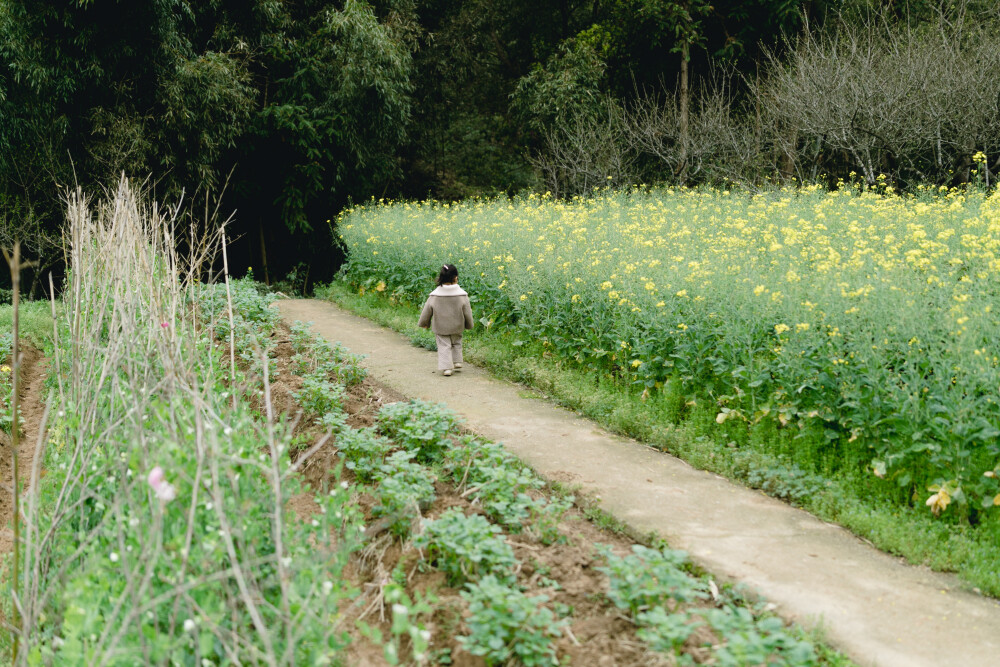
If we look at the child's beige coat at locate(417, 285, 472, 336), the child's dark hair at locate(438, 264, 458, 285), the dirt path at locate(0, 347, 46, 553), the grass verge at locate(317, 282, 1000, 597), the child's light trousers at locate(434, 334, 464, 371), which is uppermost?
the child's dark hair at locate(438, 264, 458, 285)

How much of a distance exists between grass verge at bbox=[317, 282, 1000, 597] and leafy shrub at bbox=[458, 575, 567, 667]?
2144mm

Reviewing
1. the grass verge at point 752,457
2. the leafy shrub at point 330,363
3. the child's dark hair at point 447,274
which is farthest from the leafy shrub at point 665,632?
the child's dark hair at point 447,274

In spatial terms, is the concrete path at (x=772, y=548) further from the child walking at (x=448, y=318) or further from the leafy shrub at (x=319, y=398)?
the child walking at (x=448, y=318)

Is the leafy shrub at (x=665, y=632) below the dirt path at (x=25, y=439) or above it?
above

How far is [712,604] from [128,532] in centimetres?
243

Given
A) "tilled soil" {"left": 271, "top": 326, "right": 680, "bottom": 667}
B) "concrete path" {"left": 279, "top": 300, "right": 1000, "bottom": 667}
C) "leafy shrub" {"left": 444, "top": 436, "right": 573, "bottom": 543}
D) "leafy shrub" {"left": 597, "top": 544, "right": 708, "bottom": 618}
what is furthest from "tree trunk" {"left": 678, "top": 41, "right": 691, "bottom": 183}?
"leafy shrub" {"left": 597, "top": 544, "right": 708, "bottom": 618}

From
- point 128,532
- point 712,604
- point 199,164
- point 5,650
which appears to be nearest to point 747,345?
point 712,604

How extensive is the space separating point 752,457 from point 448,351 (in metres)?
3.53

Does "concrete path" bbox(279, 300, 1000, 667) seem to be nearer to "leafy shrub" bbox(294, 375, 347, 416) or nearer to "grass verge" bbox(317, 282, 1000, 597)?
"grass verge" bbox(317, 282, 1000, 597)

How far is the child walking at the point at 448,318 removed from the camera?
7879 mm

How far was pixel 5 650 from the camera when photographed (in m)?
3.68

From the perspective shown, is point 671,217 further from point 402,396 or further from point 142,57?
point 142,57

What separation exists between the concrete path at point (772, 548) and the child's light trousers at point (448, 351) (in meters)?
1.33

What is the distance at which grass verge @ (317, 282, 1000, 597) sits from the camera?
4004 millimetres
